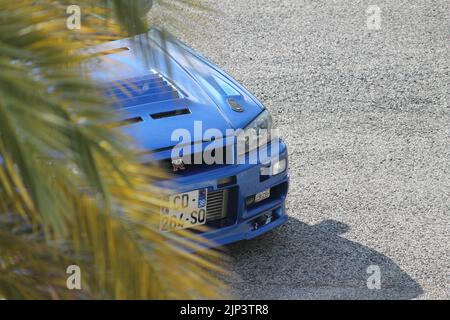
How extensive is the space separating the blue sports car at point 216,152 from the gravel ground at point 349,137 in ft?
1.17

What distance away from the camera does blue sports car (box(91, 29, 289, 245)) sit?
4.86 meters

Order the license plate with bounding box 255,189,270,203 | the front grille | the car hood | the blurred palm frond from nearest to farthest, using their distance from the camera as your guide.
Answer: the blurred palm frond, the car hood, the front grille, the license plate with bounding box 255,189,270,203

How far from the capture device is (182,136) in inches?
193

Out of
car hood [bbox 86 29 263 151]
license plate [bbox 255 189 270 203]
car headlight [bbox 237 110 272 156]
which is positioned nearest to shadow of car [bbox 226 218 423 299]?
license plate [bbox 255 189 270 203]

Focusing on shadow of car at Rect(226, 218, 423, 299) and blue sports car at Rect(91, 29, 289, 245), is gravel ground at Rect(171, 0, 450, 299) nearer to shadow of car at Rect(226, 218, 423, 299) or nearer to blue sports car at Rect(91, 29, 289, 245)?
shadow of car at Rect(226, 218, 423, 299)

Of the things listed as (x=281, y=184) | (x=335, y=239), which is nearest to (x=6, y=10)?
(x=281, y=184)

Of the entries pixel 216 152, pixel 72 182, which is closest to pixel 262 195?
pixel 216 152

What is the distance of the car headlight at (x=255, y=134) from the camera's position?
5174 millimetres

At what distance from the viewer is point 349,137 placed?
24.0ft

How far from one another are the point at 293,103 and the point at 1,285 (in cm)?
564

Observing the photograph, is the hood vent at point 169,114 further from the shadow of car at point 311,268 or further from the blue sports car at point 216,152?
the shadow of car at point 311,268

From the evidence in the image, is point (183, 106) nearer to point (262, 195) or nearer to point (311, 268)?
point (262, 195)

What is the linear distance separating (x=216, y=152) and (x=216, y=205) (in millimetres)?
312

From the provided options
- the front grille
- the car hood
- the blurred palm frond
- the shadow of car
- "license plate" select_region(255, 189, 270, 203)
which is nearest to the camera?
the blurred palm frond
